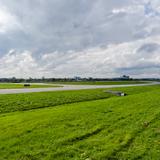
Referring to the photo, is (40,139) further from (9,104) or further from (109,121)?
(9,104)

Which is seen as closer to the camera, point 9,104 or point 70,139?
point 70,139

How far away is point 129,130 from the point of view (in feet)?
41.2

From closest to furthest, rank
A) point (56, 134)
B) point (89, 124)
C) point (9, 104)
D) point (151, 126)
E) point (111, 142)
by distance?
1. point (111, 142)
2. point (56, 134)
3. point (151, 126)
4. point (89, 124)
5. point (9, 104)

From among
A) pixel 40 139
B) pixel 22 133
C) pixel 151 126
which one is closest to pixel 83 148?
pixel 40 139

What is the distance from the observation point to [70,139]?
11.1 meters

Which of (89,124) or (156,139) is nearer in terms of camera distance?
(156,139)

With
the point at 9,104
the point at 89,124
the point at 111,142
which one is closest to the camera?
the point at 111,142

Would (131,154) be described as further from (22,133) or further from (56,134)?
(22,133)

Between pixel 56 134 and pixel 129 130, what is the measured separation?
10.5 ft

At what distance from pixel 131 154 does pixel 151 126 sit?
4.48 m

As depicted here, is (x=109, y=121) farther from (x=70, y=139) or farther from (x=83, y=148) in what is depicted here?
(x=83, y=148)

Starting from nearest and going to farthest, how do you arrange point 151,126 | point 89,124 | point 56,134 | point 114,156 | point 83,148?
point 114,156, point 83,148, point 56,134, point 151,126, point 89,124

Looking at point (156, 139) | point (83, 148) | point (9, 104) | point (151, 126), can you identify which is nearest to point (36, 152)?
point (83, 148)

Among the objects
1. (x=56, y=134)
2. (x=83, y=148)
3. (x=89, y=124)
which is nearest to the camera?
(x=83, y=148)
